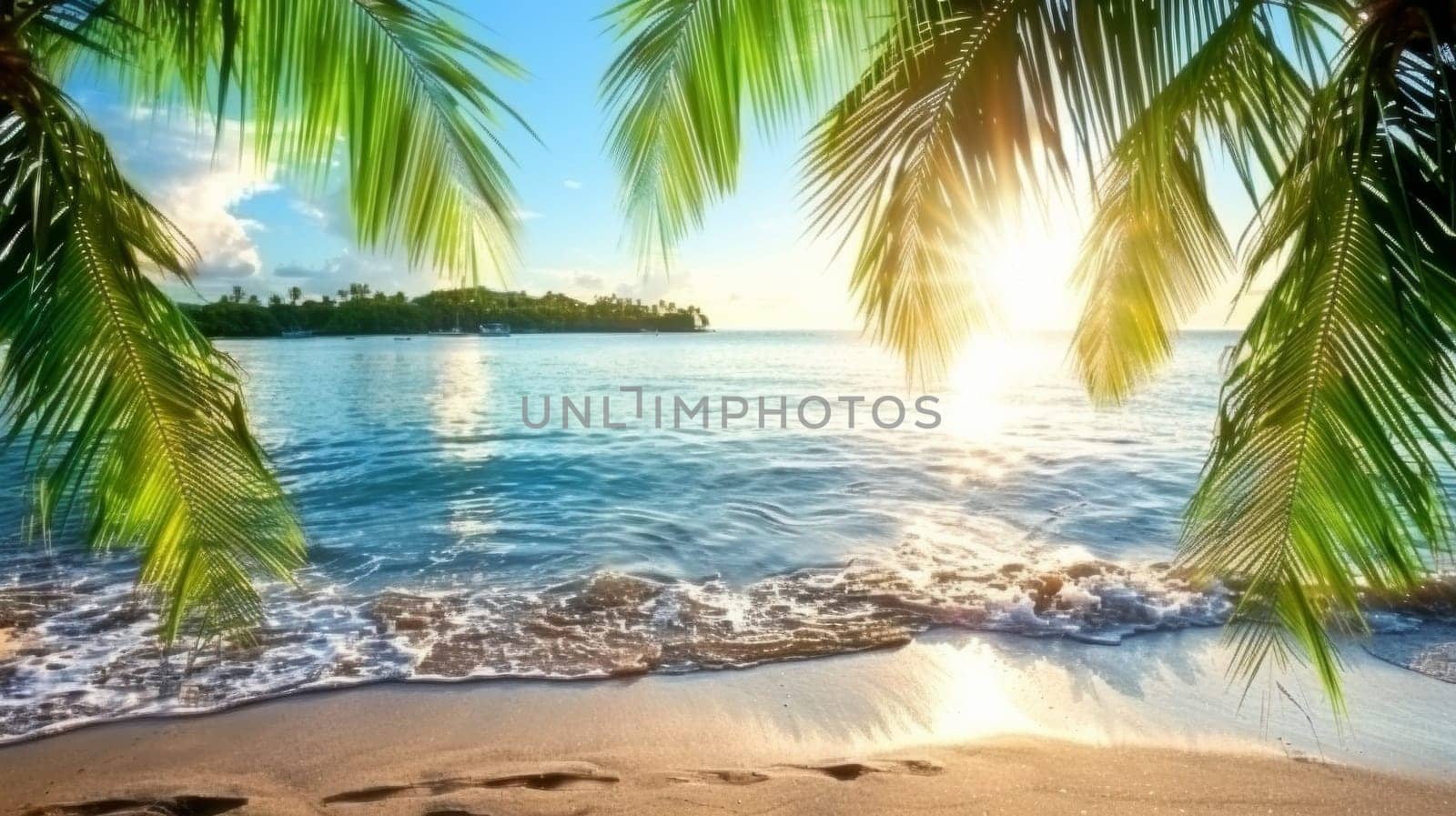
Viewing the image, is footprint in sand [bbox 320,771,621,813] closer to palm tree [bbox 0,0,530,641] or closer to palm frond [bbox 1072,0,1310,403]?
palm tree [bbox 0,0,530,641]

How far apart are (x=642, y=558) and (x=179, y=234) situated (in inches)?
241

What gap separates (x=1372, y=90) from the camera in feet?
6.56

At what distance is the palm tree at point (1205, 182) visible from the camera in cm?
195

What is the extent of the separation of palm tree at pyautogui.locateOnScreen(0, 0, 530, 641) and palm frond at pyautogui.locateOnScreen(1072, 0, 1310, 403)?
81.6 inches

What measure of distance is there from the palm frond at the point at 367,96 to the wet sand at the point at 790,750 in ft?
8.50

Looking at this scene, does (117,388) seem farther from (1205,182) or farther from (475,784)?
(1205,182)

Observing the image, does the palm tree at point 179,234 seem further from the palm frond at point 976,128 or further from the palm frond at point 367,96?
the palm frond at point 976,128

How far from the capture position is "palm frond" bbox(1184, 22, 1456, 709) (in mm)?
1918

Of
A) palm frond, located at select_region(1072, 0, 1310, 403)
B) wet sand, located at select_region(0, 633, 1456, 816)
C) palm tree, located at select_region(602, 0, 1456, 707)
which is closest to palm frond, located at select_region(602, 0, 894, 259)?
palm tree, located at select_region(602, 0, 1456, 707)

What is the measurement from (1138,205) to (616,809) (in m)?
3.47

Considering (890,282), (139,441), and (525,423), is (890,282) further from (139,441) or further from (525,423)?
(525,423)

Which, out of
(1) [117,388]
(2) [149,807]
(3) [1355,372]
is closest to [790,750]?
(2) [149,807]

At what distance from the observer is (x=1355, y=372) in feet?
6.36

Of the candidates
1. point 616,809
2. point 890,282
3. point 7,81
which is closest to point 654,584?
point 616,809
